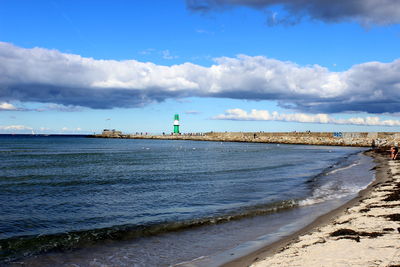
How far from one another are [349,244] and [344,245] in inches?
6.8

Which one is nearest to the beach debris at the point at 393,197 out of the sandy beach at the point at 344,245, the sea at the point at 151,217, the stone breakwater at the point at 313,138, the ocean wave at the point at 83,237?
the sandy beach at the point at 344,245

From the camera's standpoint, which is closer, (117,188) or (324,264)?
(324,264)

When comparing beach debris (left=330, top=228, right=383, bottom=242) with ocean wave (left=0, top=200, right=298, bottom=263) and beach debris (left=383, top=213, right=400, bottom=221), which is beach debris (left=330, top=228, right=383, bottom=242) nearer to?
beach debris (left=383, top=213, right=400, bottom=221)

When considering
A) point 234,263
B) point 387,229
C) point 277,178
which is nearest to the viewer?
point 234,263

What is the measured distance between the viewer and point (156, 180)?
26.1 meters

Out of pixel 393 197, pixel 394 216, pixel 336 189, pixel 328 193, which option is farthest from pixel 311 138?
pixel 394 216

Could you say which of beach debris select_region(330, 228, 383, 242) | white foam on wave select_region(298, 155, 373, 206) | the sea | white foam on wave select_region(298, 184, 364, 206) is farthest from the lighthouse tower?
beach debris select_region(330, 228, 383, 242)

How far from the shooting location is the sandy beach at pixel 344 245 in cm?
762

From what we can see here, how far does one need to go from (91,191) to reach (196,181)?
8.02m

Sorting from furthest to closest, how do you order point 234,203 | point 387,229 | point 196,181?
1. point 196,181
2. point 234,203
3. point 387,229

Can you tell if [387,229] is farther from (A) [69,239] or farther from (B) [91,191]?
(B) [91,191]

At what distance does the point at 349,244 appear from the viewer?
8.88 metres

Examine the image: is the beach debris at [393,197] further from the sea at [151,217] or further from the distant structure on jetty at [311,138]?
the distant structure on jetty at [311,138]

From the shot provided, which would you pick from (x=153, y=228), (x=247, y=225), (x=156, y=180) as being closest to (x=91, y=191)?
(x=156, y=180)
